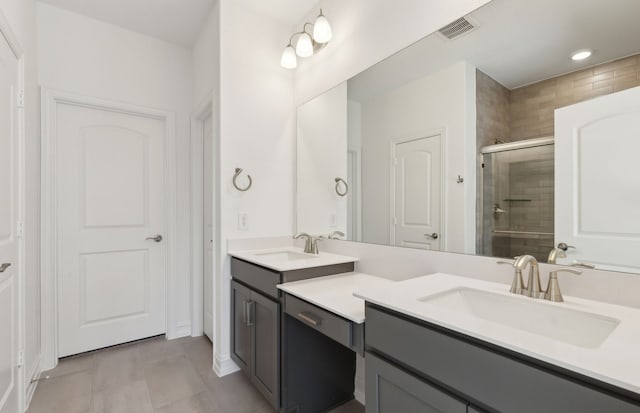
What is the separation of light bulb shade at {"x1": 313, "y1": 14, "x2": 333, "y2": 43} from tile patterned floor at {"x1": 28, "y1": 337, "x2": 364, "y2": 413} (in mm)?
2289

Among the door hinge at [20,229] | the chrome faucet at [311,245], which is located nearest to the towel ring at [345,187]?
the chrome faucet at [311,245]

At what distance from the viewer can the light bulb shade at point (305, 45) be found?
2086mm

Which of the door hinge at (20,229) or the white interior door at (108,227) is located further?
the white interior door at (108,227)

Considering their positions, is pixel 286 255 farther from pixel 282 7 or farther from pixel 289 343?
pixel 282 7

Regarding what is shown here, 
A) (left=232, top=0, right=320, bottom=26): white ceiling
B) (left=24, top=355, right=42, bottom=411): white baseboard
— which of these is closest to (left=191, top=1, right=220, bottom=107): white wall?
(left=232, top=0, right=320, bottom=26): white ceiling

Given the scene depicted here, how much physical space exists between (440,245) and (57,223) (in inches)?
108

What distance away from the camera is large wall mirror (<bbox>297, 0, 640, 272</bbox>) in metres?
0.98

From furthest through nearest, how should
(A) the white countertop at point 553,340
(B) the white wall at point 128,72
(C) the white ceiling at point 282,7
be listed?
(B) the white wall at point 128,72 < (C) the white ceiling at point 282,7 < (A) the white countertop at point 553,340

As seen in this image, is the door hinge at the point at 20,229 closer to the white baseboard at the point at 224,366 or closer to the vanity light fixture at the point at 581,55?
the white baseboard at the point at 224,366

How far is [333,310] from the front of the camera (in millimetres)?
1184

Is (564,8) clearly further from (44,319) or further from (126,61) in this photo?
(44,319)

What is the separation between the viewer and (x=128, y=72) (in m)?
2.61

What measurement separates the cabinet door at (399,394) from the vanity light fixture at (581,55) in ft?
3.94

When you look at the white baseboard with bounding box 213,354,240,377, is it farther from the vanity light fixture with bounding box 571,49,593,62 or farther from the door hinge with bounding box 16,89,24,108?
the vanity light fixture with bounding box 571,49,593,62
